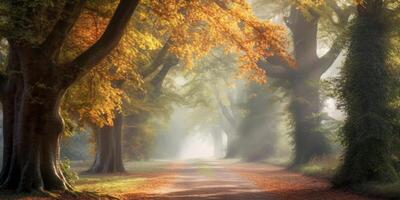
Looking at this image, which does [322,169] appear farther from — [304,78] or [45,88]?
[45,88]

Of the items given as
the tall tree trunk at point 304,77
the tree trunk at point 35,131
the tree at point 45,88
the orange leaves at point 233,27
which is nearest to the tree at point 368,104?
the orange leaves at point 233,27

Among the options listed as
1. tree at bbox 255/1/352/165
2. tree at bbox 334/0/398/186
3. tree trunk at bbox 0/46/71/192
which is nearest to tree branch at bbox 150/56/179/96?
tree at bbox 255/1/352/165

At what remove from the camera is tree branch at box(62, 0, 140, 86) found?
48.8 ft

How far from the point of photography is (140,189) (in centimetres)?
1936

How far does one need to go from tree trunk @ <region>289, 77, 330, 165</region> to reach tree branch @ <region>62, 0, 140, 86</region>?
768 inches

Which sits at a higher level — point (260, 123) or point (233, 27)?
point (233, 27)

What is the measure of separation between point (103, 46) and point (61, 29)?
1.29m

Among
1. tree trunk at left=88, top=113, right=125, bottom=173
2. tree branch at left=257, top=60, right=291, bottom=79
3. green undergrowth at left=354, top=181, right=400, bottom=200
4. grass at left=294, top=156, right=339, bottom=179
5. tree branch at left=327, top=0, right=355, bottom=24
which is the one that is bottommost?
green undergrowth at left=354, top=181, right=400, bottom=200

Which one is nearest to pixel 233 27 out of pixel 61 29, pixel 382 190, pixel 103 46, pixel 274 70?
pixel 103 46

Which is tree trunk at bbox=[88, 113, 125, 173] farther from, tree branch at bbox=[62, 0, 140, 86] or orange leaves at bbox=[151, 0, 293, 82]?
tree branch at bbox=[62, 0, 140, 86]

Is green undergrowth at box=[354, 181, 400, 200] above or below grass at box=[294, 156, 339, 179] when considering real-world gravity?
below

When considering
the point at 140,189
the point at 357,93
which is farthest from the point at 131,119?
the point at 357,93

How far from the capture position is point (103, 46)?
15.1 meters

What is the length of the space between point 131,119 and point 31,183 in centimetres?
3464
